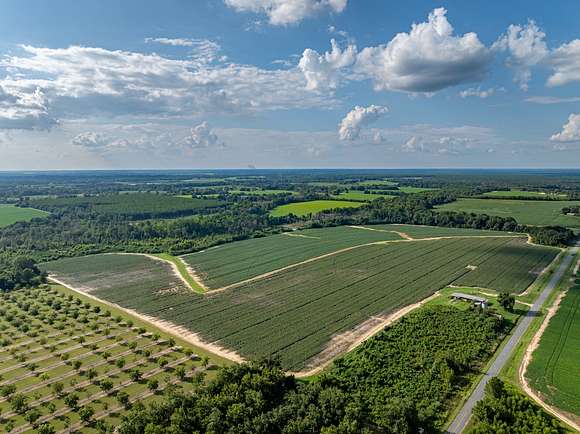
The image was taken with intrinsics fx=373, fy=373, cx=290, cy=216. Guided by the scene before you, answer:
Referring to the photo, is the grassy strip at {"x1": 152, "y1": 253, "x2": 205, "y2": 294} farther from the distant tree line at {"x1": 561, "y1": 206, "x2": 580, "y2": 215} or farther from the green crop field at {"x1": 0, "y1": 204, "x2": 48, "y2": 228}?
the distant tree line at {"x1": 561, "y1": 206, "x2": 580, "y2": 215}

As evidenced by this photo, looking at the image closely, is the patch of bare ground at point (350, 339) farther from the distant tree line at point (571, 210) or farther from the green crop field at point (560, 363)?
the distant tree line at point (571, 210)

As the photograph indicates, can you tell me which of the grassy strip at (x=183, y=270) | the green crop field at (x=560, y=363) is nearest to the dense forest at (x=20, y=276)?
the grassy strip at (x=183, y=270)

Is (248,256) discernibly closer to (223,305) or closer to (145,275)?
(145,275)

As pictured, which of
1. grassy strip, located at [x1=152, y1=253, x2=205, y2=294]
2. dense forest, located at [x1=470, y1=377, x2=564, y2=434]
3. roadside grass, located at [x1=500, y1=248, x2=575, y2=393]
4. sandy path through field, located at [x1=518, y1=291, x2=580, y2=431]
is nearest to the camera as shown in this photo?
dense forest, located at [x1=470, y1=377, x2=564, y2=434]

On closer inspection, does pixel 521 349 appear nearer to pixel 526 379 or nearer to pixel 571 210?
pixel 526 379

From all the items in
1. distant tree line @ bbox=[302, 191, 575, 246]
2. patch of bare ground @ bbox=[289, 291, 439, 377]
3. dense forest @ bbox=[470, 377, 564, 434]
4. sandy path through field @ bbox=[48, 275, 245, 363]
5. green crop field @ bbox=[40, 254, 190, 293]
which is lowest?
green crop field @ bbox=[40, 254, 190, 293]

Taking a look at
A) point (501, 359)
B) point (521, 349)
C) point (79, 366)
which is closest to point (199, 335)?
point (79, 366)

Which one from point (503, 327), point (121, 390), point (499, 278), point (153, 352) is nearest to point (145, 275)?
point (153, 352)

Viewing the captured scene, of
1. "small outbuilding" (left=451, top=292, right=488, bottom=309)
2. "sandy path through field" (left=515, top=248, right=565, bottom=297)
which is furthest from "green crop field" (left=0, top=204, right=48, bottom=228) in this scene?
"sandy path through field" (left=515, top=248, right=565, bottom=297)
